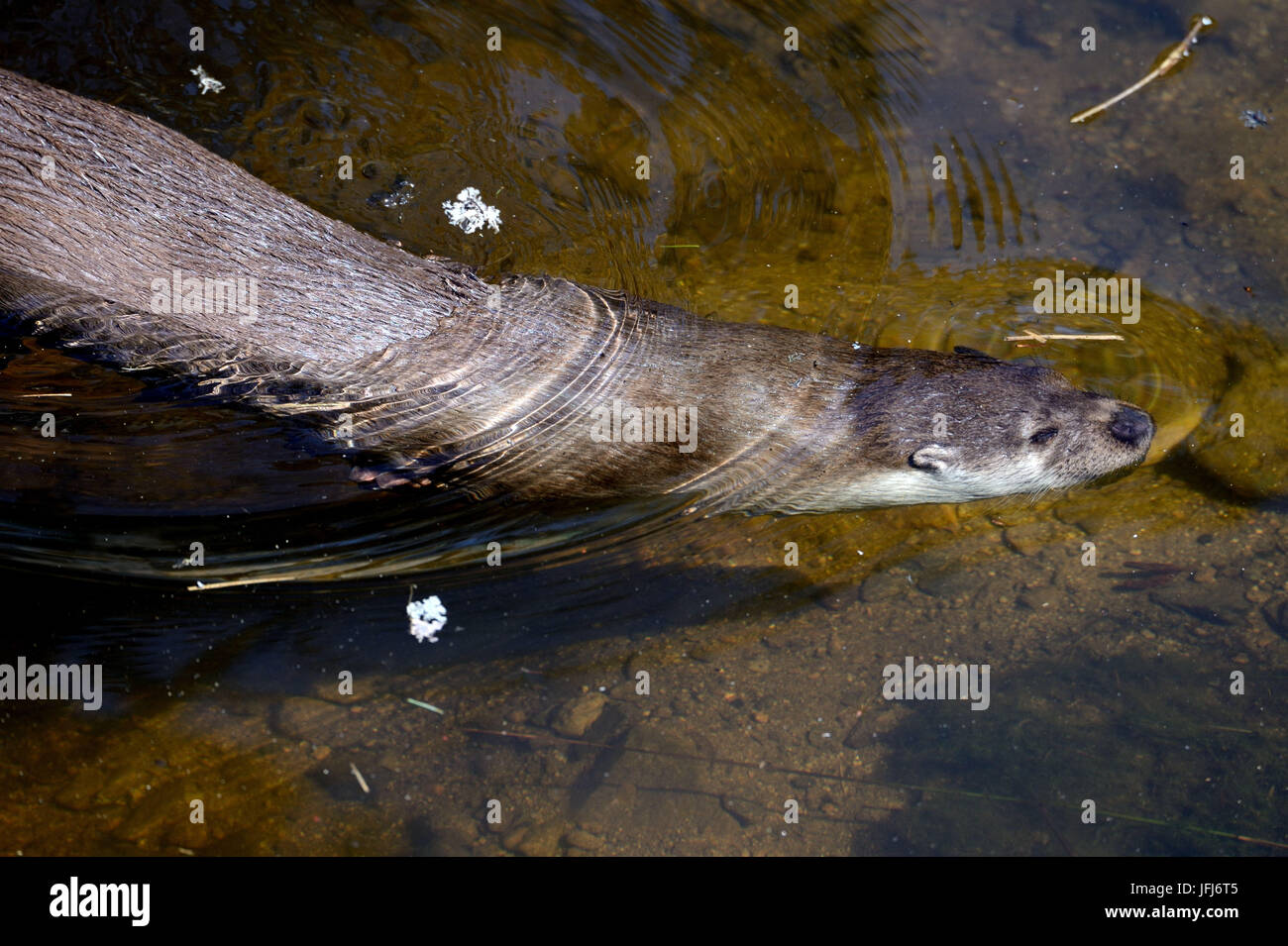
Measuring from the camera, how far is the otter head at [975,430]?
3387mm

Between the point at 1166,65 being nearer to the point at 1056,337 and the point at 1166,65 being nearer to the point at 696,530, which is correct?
the point at 1056,337

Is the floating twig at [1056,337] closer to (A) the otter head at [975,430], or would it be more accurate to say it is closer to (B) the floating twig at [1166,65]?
(A) the otter head at [975,430]

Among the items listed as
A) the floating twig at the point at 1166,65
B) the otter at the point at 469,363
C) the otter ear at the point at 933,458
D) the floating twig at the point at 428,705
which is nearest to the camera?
the otter at the point at 469,363

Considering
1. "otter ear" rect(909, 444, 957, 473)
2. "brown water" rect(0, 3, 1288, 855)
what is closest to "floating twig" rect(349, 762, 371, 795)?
"brown water" rect(0, 3, 1288, 855)

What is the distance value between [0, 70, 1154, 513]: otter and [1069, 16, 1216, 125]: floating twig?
1.39m

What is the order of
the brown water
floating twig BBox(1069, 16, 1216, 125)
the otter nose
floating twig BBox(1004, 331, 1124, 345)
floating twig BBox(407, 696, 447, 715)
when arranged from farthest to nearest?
floating twig BBox(1069, 16, 1216, 125)
floating twig BBox(1004, 331, 1124, 345)
the otter nose
floating twig BBox(407, 696, 447, 715)
the brown water

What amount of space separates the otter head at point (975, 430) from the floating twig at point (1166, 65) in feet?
4.61

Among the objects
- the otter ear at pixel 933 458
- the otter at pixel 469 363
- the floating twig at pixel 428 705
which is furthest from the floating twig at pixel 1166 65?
the floating twig at pixel 428 705

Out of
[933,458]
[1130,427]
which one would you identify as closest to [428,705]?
[933,458]

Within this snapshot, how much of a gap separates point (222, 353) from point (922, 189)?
2.87 m

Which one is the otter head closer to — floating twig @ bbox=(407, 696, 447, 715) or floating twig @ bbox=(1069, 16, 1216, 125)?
floating twig @ bbox=(1069, 16, 1216, 125)

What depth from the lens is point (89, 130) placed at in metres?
2.98

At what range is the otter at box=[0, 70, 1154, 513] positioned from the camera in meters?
2.94

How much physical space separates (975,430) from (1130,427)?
617 mm
